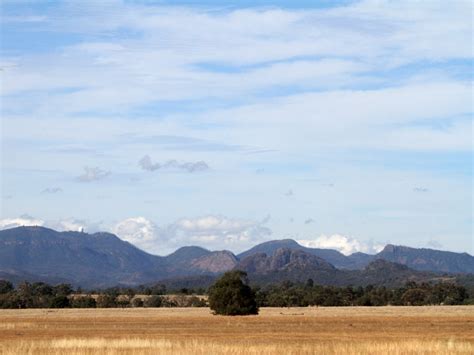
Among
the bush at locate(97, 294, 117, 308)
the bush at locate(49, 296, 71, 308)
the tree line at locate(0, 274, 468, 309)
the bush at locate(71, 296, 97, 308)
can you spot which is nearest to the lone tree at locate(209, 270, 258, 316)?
the tree line at locate(0, 274, 468, 309)

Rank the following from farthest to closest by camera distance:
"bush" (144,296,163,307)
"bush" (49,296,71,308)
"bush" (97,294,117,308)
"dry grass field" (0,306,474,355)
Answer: "bush" (97,294,117,308) < "bush" (144,296,163,307) < "bush" (49,296,71,308) < "dry grass field" (0,306,474,355)

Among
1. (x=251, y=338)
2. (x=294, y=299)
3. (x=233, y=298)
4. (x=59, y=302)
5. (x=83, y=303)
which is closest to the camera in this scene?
(x=251, y=338)

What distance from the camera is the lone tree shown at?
87.2m

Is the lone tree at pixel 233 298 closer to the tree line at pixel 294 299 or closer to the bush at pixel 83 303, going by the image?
the tree line at pixel 294 299

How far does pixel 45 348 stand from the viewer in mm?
40344

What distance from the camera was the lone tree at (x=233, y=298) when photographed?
286 feet

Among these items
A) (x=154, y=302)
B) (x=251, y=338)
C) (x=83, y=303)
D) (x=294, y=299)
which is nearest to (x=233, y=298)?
(x=251, y=338)

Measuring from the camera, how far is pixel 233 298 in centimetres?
8762

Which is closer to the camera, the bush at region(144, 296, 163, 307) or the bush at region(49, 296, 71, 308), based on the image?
the bush at region(49, 296, 71, 308)

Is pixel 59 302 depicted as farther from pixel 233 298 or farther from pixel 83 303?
pixel 233 298

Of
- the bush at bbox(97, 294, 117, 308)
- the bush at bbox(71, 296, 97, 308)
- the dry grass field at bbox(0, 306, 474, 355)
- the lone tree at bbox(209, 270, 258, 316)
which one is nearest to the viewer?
the dry grass field at bbox(0, 306, 474, 355)

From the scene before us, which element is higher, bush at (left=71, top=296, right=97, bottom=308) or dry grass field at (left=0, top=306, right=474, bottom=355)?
bush at (left=71, top=296, right=97, bottom=308)

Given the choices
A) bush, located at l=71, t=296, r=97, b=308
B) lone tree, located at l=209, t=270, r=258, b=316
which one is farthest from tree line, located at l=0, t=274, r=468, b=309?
lone tree, located at l=209, t=270, r=258, b=316

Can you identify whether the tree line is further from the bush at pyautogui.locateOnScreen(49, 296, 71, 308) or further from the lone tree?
the lone tree
